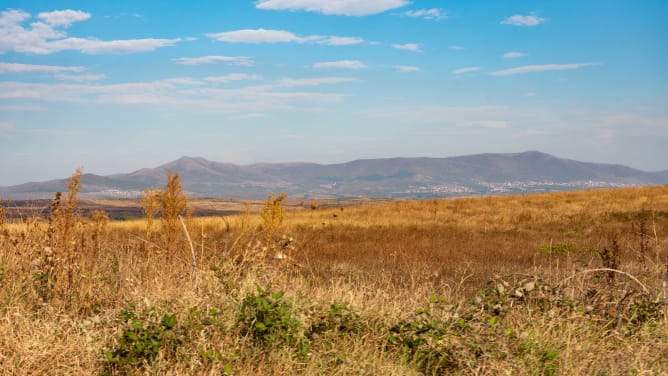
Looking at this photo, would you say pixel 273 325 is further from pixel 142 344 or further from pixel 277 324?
pixel 142 344

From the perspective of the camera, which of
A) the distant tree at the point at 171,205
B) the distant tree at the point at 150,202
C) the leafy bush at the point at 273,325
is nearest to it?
the leafy bush at the point at 273,325

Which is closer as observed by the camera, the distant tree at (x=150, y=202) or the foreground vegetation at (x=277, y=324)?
the foreground vegetation at (x=277, y=324)

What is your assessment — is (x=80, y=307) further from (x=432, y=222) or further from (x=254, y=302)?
(x=432, y=222)

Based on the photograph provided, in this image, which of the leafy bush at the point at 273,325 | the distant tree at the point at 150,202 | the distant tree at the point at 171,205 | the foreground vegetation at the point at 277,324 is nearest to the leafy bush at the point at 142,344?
the foreground vegetation at the point at 277,324

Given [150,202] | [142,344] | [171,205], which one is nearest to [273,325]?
[142,344]

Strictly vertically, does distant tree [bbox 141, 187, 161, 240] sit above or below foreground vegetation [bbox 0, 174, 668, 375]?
above

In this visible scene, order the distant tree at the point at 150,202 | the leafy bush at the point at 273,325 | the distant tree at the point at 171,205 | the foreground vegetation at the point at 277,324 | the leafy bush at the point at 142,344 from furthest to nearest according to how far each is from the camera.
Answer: the distant tree at the point at 150,202
the distant tree at the point at 171,205
the leafy bush at the point at 273,325
the foreground vegetation at the point at 277,324
the leafy bush at the point at 142,344

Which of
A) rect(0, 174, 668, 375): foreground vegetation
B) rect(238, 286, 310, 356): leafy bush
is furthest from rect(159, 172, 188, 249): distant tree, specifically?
rect(238, 286, 310, 356): leafy bush

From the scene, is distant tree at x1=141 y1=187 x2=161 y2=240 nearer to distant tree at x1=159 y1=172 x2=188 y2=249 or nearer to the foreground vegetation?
distant tree at x1=159 y1=172 x2=188 y2=249

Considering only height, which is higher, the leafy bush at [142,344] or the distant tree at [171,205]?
the distant tree at [171,205]

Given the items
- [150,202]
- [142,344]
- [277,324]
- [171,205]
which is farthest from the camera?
[150,202]

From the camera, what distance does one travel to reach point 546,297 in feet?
18.5

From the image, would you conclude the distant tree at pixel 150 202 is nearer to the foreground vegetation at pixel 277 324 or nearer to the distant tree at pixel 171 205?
the distant tree at pixel 171 205

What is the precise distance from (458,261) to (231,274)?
8990 millimetres
